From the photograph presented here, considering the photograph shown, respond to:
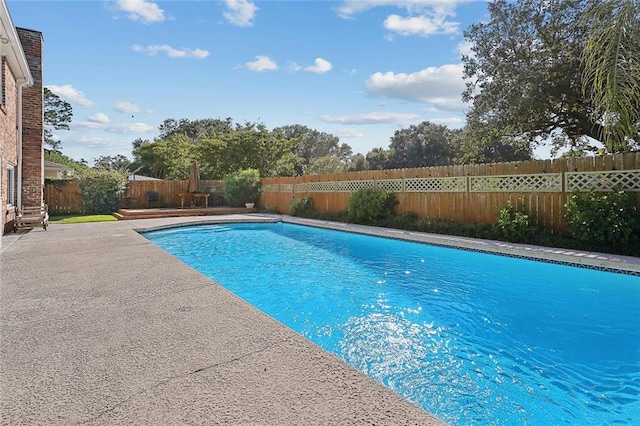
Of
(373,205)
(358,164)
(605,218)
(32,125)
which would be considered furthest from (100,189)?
(358,164)

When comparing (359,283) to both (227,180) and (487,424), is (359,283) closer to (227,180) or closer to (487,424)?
(487,424)

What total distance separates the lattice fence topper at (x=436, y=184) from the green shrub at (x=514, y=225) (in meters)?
1.60

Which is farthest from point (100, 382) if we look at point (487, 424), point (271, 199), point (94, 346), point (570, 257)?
point (271, 199)

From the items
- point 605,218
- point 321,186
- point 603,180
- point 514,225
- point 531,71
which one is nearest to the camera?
point 605,218

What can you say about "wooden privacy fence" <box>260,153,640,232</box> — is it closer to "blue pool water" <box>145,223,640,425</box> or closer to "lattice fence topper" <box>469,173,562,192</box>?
"lattice fence topper" <box>469,173,562,192</box>

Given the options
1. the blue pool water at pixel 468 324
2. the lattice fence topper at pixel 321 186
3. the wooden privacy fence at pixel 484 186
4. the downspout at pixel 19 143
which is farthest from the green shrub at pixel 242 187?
the blue pool water at pixel 468 324

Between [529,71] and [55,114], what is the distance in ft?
109

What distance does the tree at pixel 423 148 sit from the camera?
31684 mm

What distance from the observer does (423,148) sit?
3203cm

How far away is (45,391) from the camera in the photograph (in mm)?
2092

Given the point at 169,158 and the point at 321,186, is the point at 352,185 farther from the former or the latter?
the point at 169,158

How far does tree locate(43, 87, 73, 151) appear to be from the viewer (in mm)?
29312

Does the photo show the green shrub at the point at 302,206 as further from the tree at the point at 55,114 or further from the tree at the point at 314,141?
the tree at the point at 314,141

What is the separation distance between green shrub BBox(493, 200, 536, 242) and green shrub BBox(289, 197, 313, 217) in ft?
26.8
